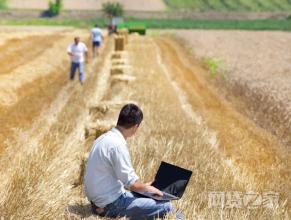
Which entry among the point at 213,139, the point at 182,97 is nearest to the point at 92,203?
the point at 213,139

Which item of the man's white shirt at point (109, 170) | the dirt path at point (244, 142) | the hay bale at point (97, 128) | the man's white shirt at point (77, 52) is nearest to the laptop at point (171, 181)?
the man's white shirt at point (109, 170)

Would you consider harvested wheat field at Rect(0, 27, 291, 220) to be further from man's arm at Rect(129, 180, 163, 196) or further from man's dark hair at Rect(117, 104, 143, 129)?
→ man's dark hair at Rect(117, 104, 143, 129)

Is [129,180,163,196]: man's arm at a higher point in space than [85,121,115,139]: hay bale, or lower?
higher

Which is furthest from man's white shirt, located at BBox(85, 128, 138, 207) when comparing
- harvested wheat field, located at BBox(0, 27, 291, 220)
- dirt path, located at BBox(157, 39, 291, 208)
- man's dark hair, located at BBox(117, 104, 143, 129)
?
dirt path, located at BBox(157, 39, 291, 208)

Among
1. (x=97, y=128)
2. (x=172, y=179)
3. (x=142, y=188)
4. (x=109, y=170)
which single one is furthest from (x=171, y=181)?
(x=97, y=128)

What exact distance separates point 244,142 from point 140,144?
3.45 m

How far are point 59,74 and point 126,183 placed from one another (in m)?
16.9

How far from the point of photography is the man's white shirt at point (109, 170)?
5.30 meters

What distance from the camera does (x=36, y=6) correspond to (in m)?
105

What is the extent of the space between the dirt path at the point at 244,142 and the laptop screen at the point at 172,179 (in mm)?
1845

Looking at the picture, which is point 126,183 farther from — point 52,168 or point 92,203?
point 52,168

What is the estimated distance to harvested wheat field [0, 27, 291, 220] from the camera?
6.00 meters

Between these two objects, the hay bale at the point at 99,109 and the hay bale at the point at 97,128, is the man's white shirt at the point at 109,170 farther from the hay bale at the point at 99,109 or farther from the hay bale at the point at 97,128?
the hay bale at the point at 99,109

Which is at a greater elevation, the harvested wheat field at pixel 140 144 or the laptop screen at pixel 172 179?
the laptop screen at pixel 172 179
